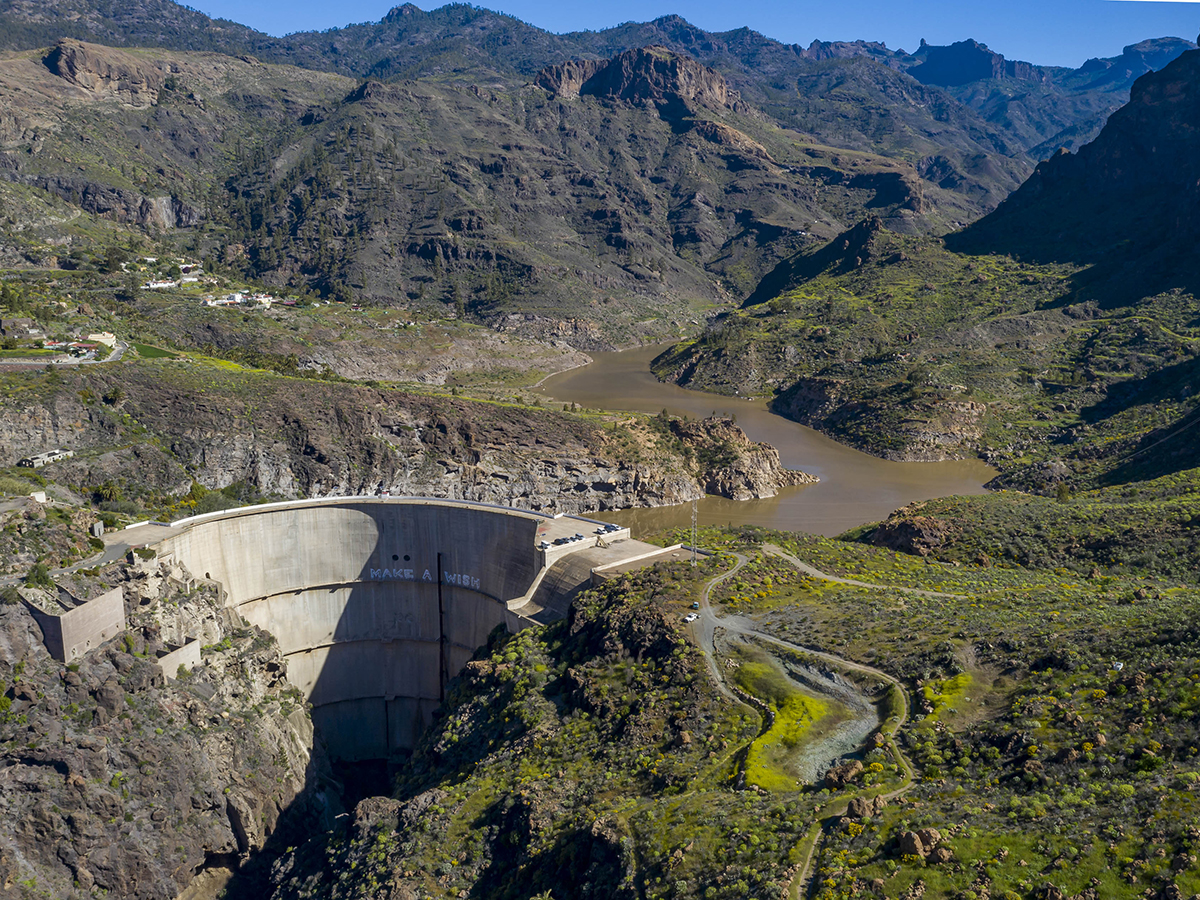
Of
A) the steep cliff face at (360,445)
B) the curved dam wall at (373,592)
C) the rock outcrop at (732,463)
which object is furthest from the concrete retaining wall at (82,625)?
the rock outcrop at (732,463)

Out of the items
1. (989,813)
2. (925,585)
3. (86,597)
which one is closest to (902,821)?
(989,813)

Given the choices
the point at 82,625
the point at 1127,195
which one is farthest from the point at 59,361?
the point at 1127,195

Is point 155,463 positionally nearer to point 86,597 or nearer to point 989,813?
point 86,597

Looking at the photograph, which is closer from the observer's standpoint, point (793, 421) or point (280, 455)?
point (280, 455)

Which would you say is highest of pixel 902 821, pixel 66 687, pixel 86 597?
pixel 902 821

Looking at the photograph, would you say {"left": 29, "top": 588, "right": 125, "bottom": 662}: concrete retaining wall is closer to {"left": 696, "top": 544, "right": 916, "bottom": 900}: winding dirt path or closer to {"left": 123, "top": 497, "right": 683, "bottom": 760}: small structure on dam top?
{"left": 123, "top": 497, "right": 683, "bottom": 760}: small structure on dam top

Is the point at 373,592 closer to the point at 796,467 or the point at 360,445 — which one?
the point at 360,445

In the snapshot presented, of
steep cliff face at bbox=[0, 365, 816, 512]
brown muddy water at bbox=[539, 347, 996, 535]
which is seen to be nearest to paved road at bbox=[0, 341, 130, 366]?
steep cliff face at bbox=[0, 365, 816, 512]
